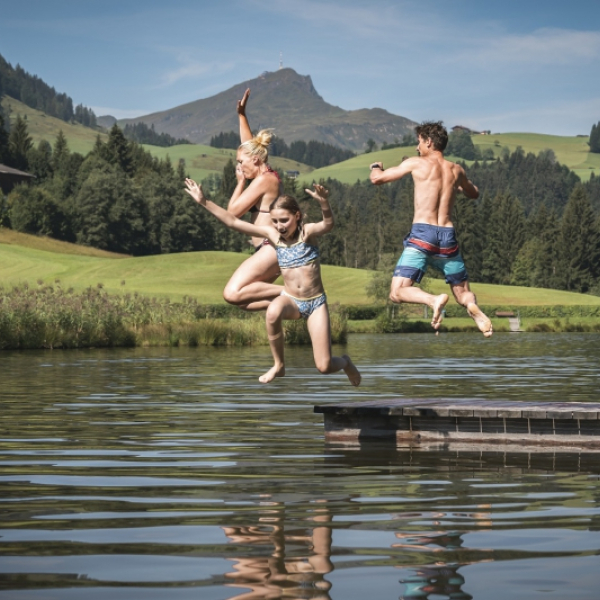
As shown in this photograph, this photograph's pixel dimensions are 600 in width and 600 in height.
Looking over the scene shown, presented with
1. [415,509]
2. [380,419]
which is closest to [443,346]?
[380,419]

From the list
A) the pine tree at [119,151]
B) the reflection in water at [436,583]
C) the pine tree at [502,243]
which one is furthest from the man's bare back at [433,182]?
the pine tree at [119,151]

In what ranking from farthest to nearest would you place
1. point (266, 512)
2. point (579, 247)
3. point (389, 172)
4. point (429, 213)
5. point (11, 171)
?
point (579, 247), point (11, 171), point (429, 213), point (389, 172), point (266, 512)

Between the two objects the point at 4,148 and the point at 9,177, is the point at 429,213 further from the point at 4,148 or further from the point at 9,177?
the point at 4,148

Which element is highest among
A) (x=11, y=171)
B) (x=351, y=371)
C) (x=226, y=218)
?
(x=11, y=171)

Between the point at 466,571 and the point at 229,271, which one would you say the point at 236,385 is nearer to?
the point at 466,571

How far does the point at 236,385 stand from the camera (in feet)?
79.2

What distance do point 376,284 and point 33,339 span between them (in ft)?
149

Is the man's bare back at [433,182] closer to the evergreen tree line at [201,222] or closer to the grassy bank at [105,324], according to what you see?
the grassy bank at [105,324]

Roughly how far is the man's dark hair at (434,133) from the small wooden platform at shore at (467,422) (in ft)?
10.5

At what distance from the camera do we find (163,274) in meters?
112

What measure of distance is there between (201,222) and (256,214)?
12723cm

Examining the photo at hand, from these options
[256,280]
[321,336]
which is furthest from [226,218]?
[321,336]

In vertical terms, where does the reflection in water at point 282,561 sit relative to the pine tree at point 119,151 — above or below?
below

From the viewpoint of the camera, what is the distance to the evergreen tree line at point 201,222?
5266 inches
